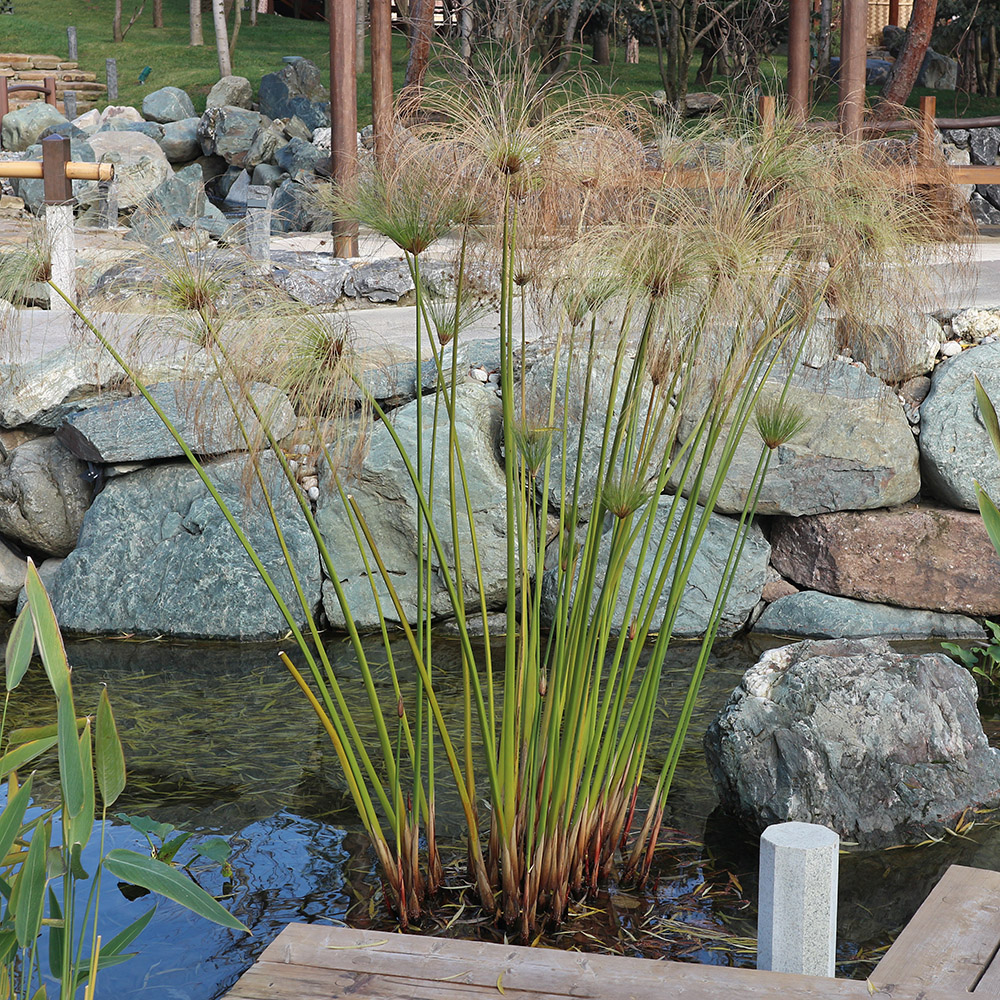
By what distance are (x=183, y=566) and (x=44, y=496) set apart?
2.40ft

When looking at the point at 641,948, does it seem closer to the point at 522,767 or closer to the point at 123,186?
the point at 522,767

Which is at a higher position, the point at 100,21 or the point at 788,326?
the point at 100,21

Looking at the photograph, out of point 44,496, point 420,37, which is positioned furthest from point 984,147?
point 44,496

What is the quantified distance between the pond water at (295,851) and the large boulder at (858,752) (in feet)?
0.29

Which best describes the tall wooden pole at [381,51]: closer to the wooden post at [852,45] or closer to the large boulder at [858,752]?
the wooden post at [852,45]

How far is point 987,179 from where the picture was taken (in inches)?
274

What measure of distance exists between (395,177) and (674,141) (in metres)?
0.71

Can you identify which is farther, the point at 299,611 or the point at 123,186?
the point at 123,186

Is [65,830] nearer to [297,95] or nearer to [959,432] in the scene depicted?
[959,432]

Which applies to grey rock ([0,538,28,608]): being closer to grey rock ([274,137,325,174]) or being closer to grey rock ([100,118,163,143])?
grey rock ([274,137,325,174])

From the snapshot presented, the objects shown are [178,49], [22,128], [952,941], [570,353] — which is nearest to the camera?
[952,941]

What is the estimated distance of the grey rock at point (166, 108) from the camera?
1677 centimetres

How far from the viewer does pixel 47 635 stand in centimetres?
144

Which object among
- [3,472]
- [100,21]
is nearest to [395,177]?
[3,472]
